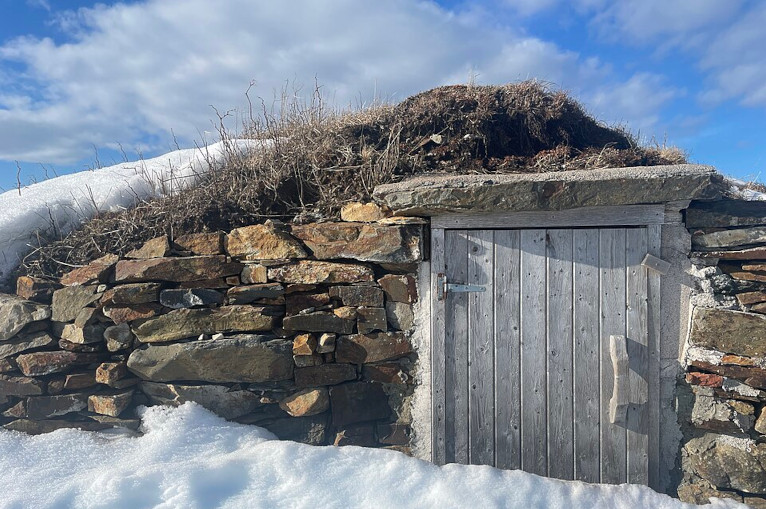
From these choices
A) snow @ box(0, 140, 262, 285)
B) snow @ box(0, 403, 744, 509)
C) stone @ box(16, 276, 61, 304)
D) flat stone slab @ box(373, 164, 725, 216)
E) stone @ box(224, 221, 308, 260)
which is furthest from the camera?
snow @ box(0, 140, 262, 285)

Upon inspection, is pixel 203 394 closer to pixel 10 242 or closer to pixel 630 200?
pixel 10 242

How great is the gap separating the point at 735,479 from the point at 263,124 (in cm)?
457

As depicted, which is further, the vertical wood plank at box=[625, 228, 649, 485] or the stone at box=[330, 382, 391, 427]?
the stone at box=[330, 382, 391, 427]

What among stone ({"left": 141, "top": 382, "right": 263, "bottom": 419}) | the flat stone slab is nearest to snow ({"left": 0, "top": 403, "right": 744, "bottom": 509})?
stone ({"left": 141, "top": 382, "right": 263, "bottom": 419})

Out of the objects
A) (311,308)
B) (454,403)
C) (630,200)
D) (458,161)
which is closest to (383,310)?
(311,308)

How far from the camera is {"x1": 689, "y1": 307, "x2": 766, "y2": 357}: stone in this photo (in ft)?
9.31

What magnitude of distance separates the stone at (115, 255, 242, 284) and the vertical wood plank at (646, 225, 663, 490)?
8.86 ft

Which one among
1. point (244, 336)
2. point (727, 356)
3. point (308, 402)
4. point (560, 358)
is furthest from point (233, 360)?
point (727, 356)

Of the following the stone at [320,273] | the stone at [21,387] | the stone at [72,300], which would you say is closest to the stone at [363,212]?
the stone at [320,273]

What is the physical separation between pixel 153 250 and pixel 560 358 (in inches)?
114

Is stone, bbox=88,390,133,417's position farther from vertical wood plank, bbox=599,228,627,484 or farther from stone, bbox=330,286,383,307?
vertical wood plank, bbox=599,228,627,484

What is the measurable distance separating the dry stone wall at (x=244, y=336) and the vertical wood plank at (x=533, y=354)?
703mm

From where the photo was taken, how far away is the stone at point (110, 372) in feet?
11.4

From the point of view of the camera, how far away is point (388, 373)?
3.32 meters
